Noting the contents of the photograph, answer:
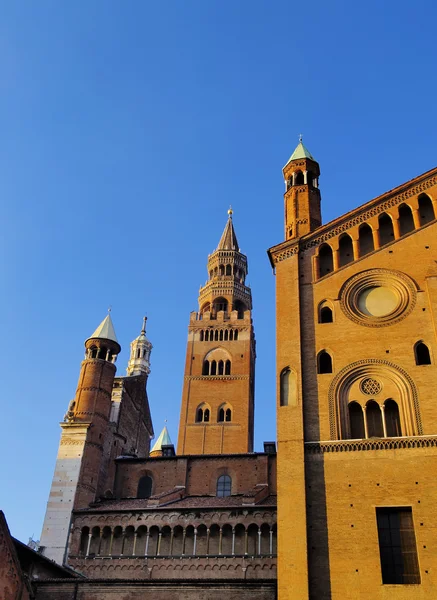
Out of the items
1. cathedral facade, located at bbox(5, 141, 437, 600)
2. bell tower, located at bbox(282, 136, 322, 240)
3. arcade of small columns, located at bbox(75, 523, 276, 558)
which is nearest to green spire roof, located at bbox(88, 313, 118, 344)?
cathedral facade, located at bbox(5, 141, 437, 600)

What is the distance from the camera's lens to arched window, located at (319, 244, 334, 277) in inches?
876

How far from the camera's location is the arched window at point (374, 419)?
1856 centimetres

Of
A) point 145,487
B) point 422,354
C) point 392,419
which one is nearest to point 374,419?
point 392,419

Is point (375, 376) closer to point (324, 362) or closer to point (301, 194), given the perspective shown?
point (324, 362)

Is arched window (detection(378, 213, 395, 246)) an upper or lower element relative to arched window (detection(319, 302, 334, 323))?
upper

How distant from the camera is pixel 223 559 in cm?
2856

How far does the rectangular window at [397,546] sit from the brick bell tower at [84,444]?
19.5m

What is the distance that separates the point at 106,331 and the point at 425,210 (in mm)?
23502

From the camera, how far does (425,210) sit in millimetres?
22297

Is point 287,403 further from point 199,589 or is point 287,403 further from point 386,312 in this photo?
point 199,589

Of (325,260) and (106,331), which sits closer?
(325,260)

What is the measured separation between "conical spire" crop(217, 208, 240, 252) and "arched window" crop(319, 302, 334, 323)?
1535 inches

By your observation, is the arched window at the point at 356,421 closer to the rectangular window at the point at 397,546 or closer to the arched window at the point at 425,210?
the rectangular window at the point at 397,546

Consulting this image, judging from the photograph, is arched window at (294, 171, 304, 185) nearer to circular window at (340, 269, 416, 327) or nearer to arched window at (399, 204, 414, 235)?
arched window at (399, 204, 414, 235)
